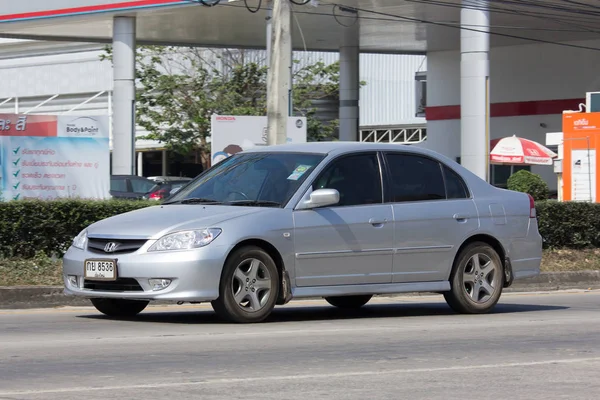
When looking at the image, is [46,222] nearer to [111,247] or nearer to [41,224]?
[41,224]

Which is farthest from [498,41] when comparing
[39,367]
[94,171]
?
[39,367]

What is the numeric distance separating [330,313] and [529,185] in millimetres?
13633

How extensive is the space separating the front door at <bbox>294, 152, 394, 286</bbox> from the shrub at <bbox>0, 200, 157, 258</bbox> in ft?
16.5

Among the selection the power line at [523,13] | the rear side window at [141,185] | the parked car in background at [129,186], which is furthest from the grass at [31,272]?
the power line at [523,13]

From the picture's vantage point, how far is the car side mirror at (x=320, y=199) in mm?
10148

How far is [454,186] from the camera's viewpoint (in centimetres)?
1154

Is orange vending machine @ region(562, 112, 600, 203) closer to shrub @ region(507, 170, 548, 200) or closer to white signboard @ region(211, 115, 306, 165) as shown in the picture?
shrub @ region(507, 170, 548, 200)

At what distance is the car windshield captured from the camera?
1036 cm

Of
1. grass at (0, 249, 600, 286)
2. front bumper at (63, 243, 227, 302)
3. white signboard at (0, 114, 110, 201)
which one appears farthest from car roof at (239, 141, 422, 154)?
white signboard at (0, 114, 110, 201)

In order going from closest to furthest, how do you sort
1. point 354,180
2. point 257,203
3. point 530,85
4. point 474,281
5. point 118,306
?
point 257,203 < point 118,306 < point 354,180 < point 474,281 < point 530,85

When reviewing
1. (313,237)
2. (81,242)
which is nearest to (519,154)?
(313,237)

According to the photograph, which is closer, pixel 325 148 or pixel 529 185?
pixel 325 148

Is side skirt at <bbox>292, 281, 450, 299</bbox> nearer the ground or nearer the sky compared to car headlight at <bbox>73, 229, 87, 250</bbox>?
nearer the ground

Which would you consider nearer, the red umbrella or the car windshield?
the car windshield
